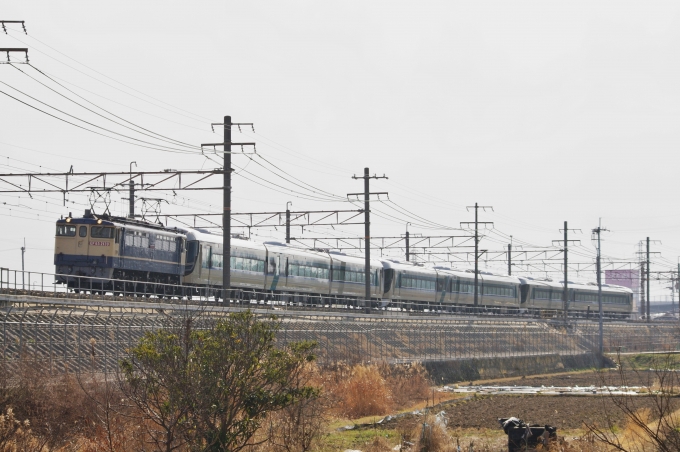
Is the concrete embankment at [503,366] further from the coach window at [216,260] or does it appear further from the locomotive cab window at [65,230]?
the locomotive cab window at [65,230]

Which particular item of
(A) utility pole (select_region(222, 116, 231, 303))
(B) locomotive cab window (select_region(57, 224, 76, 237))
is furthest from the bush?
(B) locomotive cab window (select_region(57, 224, 76, 237))

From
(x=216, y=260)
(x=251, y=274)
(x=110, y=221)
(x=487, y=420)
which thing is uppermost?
(x=110, y=221)

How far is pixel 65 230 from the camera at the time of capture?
41.8 meters

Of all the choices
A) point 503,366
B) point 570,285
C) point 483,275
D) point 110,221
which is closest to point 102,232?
point 110,221

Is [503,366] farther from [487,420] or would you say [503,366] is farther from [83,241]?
[487,420]

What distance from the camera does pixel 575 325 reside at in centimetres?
7638

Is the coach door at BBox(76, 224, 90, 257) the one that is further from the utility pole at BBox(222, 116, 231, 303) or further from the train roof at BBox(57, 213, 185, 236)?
the utility pole at BBox(222, 116, 231, 303)

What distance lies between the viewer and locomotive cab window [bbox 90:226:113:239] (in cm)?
4088

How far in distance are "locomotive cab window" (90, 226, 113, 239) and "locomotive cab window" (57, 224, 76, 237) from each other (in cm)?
101

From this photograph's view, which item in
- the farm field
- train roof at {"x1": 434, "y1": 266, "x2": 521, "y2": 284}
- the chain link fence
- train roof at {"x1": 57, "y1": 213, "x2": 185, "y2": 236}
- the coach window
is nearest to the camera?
the farm field

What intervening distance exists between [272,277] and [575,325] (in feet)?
104

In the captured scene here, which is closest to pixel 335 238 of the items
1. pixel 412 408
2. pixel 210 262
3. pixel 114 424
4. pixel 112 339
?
pixel 210 262

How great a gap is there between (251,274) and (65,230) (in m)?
12.4

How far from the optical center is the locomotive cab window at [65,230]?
41531 mm
